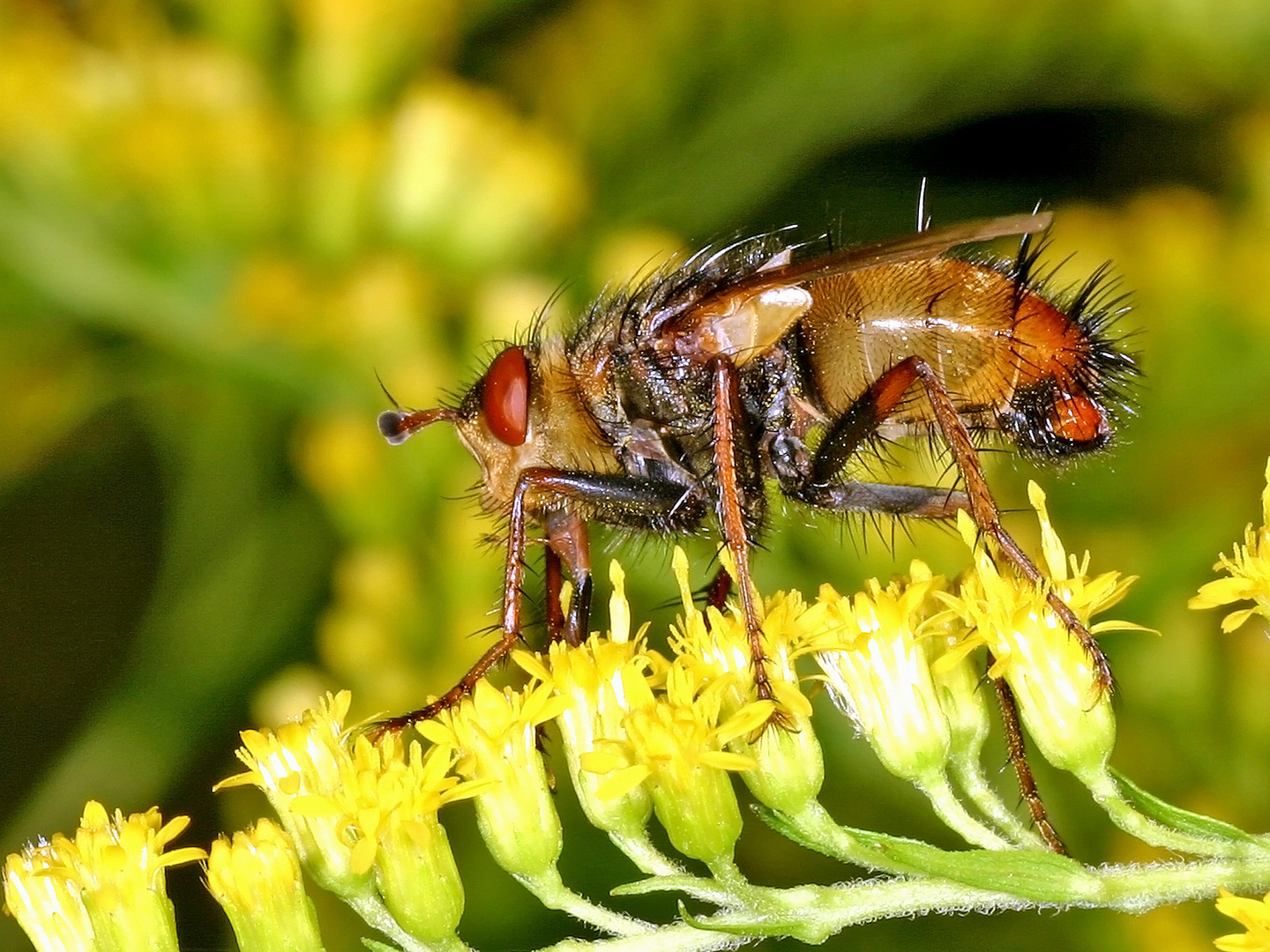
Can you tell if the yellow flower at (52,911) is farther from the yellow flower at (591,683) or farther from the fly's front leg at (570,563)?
the fly's front leg at (570,563)

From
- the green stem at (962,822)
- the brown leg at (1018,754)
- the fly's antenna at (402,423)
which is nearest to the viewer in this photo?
Result: the green stem at (962,822)

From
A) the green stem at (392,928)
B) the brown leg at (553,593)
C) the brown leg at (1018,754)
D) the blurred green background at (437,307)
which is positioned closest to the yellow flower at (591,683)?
the green stem at (392,928)

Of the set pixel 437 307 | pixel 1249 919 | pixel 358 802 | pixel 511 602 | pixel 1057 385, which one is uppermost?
pixel 437 307

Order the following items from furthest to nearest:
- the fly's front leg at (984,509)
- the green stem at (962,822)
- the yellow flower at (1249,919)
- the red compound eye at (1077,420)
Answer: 1. the red compound eye at (1077,420)
2. the fly's front leg at (984,509)
3. the green stem at (962,822)
4. the yellow flower at (1249,919)

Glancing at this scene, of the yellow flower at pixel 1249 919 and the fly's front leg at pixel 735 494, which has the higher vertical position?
the fly's front leg at pixel 735 494

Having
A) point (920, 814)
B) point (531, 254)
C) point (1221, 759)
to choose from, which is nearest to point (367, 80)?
point (531, 254)

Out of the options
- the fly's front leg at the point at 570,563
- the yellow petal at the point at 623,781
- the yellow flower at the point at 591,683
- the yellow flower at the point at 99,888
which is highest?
the fly's front leg at the point at 570,563

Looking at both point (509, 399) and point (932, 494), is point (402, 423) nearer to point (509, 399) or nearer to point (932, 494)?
point (509, 399)

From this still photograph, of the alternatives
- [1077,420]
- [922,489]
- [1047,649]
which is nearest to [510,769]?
[1047,649]
